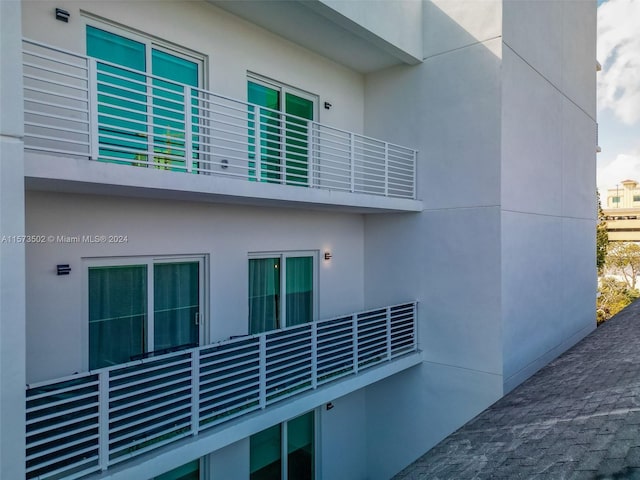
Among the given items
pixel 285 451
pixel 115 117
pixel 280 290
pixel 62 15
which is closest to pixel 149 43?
pixel 62 15

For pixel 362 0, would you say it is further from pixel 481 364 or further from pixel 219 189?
pixel 481 364

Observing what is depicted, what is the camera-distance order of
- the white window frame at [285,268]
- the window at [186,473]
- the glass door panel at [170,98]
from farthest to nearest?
the white window frame at [285,268] → the window at [186,473] → the glass door panel at [170,98]

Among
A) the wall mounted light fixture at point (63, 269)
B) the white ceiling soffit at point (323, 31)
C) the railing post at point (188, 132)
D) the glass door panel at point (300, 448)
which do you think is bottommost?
the glass door panel at point (300, 448)

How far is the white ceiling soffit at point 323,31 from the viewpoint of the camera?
603 cm

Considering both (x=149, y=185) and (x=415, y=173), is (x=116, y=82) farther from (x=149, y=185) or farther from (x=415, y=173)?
(x=415, y=173)

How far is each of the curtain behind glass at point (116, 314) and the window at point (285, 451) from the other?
277 cm

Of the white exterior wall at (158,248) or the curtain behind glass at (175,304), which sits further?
the curtain behind glass at (175,304)

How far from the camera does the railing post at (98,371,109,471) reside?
3824mm

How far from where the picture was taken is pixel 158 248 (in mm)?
5441

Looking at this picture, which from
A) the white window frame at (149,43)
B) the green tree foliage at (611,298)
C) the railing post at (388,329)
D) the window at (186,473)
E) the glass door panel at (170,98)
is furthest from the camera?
the green tree foliage at (611,298)

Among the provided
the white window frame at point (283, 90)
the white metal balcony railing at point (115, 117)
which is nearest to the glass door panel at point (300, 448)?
the white metal balcony railing at point (115, 117)

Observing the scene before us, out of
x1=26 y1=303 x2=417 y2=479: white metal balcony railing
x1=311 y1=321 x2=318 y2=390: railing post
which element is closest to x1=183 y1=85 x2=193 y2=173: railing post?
x1=26 y1=303 x2=417 y2=479: white metal balcony railing

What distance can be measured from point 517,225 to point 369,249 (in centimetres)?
284

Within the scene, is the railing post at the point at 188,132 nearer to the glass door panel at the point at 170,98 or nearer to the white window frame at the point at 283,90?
the glass door panel at the point at 170,98
